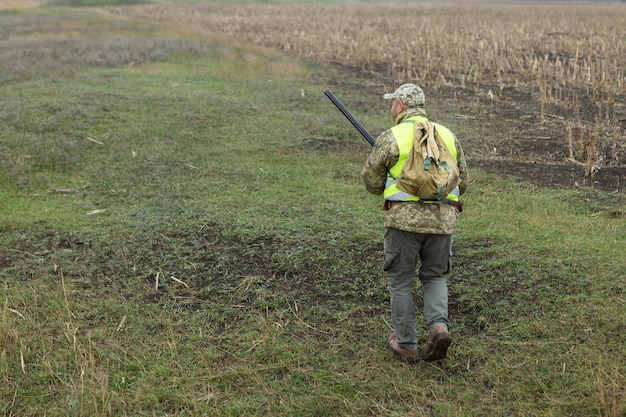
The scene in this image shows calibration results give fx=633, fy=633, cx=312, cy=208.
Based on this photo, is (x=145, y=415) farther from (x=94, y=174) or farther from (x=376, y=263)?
(x=94, y=174)

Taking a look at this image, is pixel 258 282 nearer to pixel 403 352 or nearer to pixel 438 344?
pixel 403 352

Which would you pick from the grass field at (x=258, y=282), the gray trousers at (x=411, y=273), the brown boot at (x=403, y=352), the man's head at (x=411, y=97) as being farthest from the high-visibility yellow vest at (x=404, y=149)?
the grass field at (x=258, y=282)

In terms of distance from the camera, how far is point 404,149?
179 inches

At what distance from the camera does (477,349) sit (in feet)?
16.5

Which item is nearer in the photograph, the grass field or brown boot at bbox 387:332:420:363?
the grass field

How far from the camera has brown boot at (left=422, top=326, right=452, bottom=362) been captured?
4598 mm

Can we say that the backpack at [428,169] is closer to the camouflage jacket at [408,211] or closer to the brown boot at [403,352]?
the camouflage jacket at [408,211]

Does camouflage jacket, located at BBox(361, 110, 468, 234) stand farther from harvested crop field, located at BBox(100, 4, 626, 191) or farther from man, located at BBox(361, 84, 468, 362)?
harvested crop field, located at BBox(100, 4, 626, 191)

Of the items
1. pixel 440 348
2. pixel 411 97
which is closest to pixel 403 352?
pixel 440 348

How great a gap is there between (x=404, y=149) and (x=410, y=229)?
58cm

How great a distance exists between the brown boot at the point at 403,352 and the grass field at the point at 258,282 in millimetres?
76

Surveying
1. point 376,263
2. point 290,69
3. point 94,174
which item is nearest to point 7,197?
point 94,174

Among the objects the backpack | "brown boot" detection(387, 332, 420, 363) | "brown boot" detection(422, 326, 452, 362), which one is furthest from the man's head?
"brown boot" detection(387, 332, 420, 363)

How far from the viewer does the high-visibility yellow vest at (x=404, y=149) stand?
4557 millimetres
